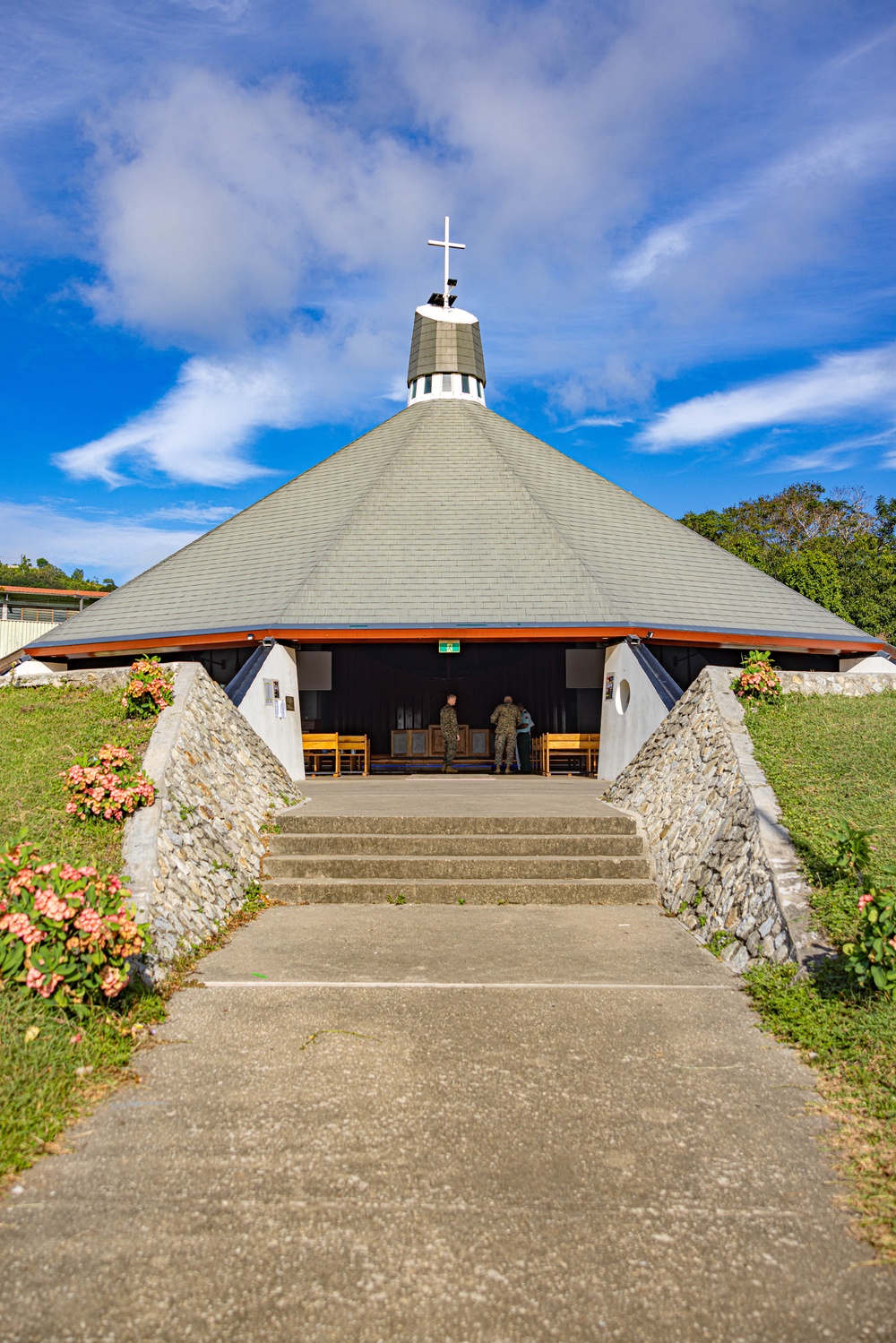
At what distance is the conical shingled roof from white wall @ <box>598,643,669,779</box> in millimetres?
839

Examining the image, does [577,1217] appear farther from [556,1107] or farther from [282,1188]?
[282,1188]

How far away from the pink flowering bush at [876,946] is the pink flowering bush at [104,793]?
5.54 meters

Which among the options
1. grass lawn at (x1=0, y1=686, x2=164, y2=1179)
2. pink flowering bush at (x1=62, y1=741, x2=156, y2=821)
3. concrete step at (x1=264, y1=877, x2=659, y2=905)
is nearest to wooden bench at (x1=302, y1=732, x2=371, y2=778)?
grass lawn at (x1=0, y1=686, x2=164, y2=1179)

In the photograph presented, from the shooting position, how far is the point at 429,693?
19.9 m

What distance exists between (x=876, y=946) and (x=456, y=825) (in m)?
5.29

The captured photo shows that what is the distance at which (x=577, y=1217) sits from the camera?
11.1 ft

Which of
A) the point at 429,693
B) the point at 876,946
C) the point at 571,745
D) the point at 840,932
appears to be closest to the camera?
the point at 876,946

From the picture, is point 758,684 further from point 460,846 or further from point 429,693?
point 429,693

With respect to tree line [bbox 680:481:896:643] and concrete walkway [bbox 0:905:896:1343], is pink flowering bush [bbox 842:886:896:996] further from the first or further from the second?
tree line [bbox 680:481:896:643]

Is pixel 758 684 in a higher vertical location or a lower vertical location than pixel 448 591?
lower

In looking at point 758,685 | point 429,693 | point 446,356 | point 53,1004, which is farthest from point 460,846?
point 446,356

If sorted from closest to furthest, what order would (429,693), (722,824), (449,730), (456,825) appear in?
(722,824) → (456,825) → (449,730) → (429,693)

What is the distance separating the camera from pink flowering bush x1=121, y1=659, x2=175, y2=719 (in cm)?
950

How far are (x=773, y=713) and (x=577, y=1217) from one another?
Answer: 7.31 metres
